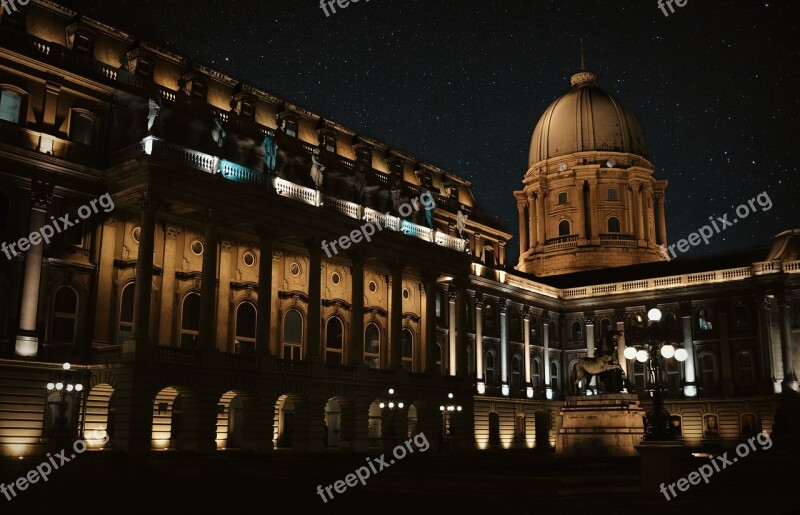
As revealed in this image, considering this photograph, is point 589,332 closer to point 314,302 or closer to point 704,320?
point 704,320

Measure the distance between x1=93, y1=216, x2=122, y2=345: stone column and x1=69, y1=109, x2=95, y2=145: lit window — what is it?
4406 millimetres

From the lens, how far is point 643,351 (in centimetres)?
2498

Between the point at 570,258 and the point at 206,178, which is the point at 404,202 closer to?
the point at 206,178

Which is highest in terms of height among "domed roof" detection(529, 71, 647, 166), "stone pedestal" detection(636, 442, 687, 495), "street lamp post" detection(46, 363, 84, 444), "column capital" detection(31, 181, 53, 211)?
"domed roof" detection(529, 71, 647, 166)

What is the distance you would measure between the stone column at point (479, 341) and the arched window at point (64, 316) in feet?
124

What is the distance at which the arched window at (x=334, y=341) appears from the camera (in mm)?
56000

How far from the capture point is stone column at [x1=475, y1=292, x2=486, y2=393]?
70.1 meters

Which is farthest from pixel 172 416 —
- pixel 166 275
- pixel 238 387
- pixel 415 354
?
pixel 415 354

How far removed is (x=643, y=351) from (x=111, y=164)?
30.8 m

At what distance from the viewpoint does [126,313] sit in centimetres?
4409

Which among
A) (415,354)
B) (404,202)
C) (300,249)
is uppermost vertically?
(404,202)

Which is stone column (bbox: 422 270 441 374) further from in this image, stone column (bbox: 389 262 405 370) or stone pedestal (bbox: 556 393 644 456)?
stone pedestal (bbox: 556 393 644 456)

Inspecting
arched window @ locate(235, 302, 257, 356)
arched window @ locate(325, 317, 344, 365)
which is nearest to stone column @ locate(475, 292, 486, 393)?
arched window @ locate(325, 317, 344, 365)

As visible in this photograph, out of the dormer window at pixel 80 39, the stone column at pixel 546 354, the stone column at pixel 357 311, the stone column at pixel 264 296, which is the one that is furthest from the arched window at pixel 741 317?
the dormer window at pixel 80 39
